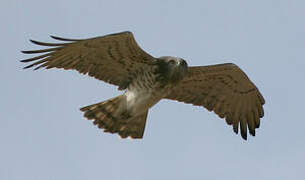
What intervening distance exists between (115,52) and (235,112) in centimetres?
326

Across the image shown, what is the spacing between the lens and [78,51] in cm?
1487

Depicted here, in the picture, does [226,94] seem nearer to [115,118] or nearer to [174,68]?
[174,68]

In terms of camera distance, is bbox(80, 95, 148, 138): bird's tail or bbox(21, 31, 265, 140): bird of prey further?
bbox(80, 95, 148, 138): bird's tail

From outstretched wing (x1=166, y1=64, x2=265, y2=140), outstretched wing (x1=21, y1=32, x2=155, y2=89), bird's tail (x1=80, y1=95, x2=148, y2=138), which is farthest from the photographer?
outstretched wing (x1=166, y1=64, x2=265, y2=140)

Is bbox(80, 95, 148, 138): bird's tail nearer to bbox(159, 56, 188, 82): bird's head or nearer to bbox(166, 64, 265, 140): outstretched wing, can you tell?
bbox(166, 64, 265, 140): outstretched wing

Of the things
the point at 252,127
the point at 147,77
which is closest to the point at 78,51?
the point at 147,77

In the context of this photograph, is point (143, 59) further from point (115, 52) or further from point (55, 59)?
point (55, 59)

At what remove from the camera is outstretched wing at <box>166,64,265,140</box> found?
15883mm

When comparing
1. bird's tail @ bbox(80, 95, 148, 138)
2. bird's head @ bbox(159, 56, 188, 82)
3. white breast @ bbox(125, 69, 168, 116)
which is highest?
bird's head @ bbox(159, 56, 188, 82)

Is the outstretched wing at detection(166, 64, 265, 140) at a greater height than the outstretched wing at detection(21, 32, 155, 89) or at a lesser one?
lesser

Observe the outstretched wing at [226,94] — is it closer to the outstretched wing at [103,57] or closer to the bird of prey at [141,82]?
the bird of prey at [141,82]

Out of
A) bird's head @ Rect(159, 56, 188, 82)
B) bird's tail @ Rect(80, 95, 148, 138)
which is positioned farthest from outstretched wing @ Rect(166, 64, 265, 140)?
bird's tail @ Rect(80, 95, 148, 138)

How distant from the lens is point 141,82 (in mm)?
15133

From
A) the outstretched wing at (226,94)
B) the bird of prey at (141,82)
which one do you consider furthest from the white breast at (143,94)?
the outstretched wing at (226,94)
